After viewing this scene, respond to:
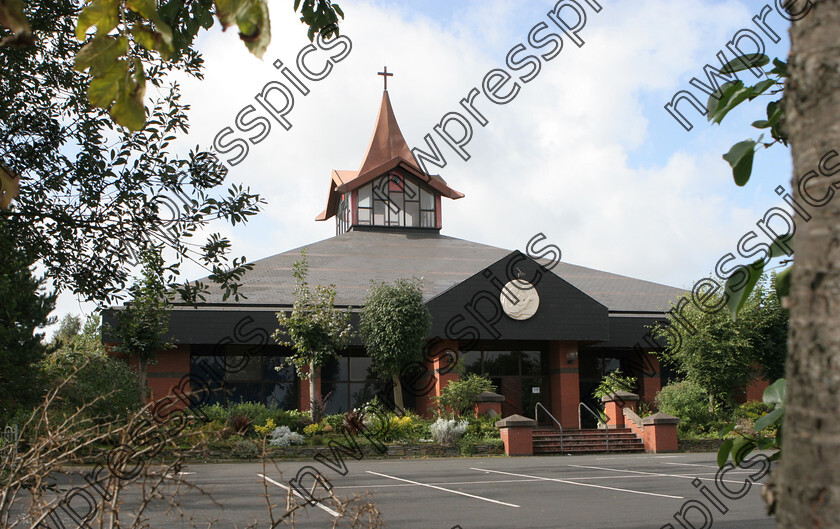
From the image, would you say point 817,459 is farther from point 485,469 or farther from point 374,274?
point 374,274

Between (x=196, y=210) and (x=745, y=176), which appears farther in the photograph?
(x=196, y=210)

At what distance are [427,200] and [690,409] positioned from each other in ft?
56.6

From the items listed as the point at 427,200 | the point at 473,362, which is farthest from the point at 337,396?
the point at 427,200

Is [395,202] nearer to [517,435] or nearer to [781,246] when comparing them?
[517,435]

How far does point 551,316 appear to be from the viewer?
26.8 meters

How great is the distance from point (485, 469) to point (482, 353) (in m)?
11.9

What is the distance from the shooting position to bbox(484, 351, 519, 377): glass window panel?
28.8 metres

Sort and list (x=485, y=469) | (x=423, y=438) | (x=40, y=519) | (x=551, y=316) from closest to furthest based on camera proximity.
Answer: (x=40, y=519) < (x=485, y=469) < (x=423, y=438) < (x=551, y=316)

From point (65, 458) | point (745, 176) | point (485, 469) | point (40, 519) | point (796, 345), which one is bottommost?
point (485, 469)

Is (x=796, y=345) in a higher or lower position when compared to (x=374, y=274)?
lower

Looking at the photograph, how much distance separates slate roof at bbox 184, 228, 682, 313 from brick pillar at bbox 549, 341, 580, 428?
287 cm

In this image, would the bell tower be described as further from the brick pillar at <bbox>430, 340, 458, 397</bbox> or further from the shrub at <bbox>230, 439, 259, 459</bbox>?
the shrub at <bbox>230, 439, 259, 459</bbox>

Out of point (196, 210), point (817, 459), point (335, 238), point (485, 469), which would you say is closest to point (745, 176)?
point (817, 459)

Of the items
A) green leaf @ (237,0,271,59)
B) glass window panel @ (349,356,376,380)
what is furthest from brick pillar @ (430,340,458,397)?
green leaf @ (237,0,271,59)
